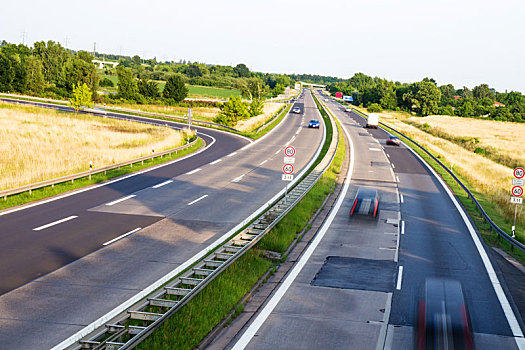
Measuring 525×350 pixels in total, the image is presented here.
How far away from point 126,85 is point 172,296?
11354cm

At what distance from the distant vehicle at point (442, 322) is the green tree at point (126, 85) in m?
114

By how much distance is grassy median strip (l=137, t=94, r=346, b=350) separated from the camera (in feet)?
32.4

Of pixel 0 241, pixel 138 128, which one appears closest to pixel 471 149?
pixel 138 128

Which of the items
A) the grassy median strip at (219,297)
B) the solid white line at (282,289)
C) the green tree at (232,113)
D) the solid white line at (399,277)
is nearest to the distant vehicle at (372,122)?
the green tree at (232,113)

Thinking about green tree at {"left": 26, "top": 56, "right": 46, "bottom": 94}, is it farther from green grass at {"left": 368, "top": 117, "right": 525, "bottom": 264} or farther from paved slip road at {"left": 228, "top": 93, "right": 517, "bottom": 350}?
paved slip road at {"left": 228, "top": 93, "right": 517, "bottom": 350}

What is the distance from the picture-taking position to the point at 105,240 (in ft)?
57.5

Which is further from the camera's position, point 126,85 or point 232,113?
point 126,85

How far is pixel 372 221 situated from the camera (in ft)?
77.2

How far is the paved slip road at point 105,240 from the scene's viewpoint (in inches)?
454

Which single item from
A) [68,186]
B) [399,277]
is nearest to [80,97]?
[68,186]

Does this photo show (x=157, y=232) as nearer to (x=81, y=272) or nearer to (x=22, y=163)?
(x=81, y=272)

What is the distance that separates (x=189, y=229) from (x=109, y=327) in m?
10.4

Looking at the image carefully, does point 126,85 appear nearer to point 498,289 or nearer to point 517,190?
point 517,190

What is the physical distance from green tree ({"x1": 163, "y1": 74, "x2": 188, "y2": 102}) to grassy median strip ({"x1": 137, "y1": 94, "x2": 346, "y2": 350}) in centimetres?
10828
